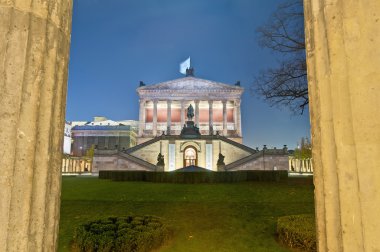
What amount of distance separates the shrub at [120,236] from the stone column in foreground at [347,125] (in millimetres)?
4594

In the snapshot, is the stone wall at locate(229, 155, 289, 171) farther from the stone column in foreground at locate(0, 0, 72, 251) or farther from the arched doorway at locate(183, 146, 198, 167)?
the stone column in foreground at locate(0, 0, 72, 251)

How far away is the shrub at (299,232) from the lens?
6.32m

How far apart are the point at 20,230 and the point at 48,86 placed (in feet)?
3.64

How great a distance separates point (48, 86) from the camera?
8.41 ft

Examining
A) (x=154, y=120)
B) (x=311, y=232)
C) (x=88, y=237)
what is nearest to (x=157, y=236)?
(x=88, y=237)

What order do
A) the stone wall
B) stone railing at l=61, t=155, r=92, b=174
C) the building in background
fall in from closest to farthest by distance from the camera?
the stone wall, stone railing at l=61, t=155, r=92, b=174, the building in background

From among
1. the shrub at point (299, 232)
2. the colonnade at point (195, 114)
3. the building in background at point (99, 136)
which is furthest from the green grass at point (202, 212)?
the building in background at point (99, 136)

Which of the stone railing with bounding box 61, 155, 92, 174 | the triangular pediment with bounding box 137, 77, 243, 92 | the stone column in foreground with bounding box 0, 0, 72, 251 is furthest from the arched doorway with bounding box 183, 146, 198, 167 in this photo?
the stone column in foreground with bounding box 0, 0, 72, 251

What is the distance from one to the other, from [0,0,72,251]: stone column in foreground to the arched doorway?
4106 cm

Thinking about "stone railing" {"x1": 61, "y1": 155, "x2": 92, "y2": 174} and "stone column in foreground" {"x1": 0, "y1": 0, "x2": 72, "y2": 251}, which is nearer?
"stone column in foreground" {"x1": 0, "y1": 0, "x2": 72, "y2": 251}

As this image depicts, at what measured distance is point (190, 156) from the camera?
4466 cm

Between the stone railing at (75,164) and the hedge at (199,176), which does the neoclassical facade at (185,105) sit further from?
the hedge at (199,176)

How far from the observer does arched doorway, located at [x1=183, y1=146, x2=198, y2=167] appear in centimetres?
4372

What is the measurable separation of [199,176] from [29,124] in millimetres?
18857
